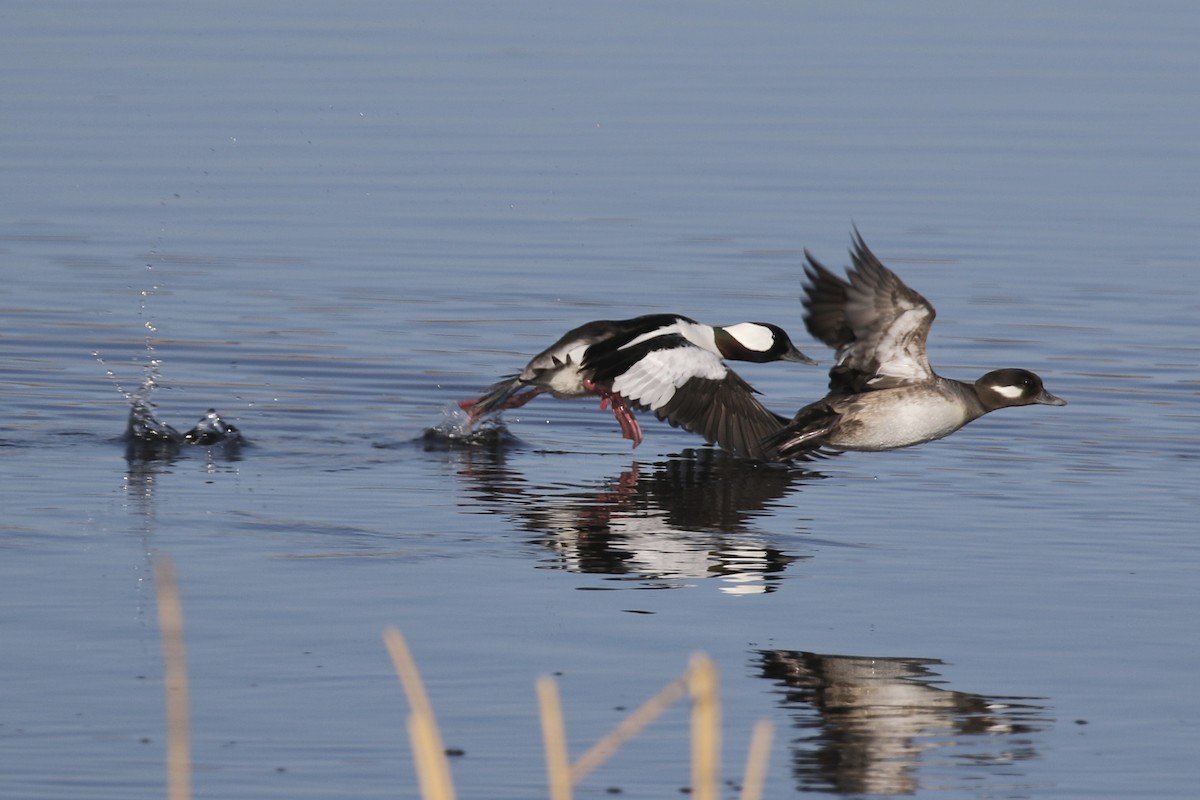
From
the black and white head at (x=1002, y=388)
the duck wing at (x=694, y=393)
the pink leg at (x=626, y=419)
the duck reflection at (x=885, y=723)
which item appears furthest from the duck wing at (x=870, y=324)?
the duck reflection at (x=885, y=723)

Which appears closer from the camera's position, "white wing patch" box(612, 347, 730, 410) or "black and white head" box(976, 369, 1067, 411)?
"black and white head" box(976, 369, 1067, 411)

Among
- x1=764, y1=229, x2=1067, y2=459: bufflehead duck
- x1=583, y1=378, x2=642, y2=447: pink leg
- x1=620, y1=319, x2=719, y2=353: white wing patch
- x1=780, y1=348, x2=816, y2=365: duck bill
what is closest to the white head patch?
x1=764, y1=229, x2=1067, y2=459: bufflehead duck

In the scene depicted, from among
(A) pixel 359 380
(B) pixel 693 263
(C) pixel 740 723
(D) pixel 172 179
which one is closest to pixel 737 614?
(C) pixel 740 723

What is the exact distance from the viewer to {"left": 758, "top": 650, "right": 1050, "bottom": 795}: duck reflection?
6.70 metres

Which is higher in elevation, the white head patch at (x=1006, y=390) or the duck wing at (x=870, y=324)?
the duck wing at (x=870, y=324)

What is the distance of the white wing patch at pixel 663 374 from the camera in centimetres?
1153

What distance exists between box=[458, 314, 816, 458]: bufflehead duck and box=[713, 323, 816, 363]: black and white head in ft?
0.05

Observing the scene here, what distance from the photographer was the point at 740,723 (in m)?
7.13

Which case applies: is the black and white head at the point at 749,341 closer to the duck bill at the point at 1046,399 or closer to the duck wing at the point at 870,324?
the duck wing at the point at 870,324

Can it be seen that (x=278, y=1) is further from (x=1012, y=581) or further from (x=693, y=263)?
(x=1012, y=581)

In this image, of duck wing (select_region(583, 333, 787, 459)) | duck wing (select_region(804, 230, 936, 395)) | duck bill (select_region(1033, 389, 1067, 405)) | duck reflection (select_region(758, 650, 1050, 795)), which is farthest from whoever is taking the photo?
duck wing (select_region(583, 333, 787, 459))

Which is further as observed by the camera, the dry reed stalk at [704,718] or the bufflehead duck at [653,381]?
the bufflehead duck at [653,381]

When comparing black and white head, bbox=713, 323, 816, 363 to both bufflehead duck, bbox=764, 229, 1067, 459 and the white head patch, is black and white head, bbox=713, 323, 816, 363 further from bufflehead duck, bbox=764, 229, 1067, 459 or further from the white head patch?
the white head patch

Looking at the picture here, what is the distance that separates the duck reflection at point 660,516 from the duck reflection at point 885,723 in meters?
1.23
